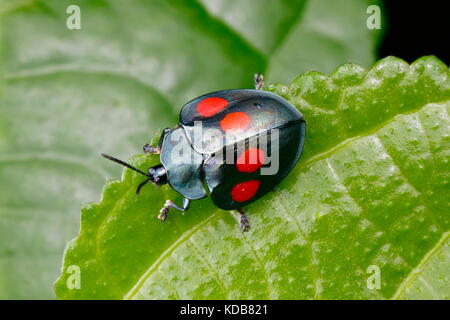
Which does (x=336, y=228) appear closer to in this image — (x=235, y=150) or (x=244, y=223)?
(x=244, y=223)

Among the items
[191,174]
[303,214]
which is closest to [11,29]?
[191,174]

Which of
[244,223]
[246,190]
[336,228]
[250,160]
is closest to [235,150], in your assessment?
[250,160]

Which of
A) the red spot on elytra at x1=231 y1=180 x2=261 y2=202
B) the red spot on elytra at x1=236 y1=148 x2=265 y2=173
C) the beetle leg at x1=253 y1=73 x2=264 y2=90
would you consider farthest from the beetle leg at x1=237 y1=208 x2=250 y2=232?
the beetle leg at x1=253 y1=73 x2=264 y2=90

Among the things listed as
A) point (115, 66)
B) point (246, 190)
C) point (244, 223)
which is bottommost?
point (244, 223)

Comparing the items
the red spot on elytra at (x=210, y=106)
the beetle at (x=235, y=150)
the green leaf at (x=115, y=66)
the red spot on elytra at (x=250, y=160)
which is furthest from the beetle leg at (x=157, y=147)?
the green leaf at (x=115, y=66)

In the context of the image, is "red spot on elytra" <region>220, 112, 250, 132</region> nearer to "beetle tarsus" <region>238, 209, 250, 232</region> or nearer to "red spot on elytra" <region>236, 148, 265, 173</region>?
"red spot on elytra" <region>236, 148, 265, 173</region>

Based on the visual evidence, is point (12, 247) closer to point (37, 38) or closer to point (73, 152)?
point (73, 152)
